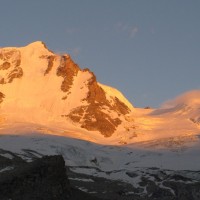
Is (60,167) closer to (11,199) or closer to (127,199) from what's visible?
(11,199)

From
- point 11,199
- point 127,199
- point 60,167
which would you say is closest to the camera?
point 11,199

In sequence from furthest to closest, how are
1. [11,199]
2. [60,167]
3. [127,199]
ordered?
[127,199] < [60,167] < [11,199]

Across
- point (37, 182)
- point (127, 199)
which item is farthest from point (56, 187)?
point (127, 199)

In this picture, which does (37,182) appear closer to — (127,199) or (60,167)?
(60,167)

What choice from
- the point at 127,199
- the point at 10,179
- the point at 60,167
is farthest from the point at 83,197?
the point at 127,199

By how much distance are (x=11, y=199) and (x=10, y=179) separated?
1.79 meters

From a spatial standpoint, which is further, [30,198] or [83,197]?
[83,197]

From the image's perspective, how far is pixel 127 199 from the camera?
197m

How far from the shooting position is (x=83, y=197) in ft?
180

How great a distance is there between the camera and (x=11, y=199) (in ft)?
161

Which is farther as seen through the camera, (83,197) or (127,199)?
(127,199)

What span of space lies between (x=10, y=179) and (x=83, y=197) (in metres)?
7.38

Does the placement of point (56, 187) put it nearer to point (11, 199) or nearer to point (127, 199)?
point (11, 199)

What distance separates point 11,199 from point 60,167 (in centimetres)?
562
